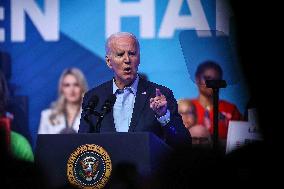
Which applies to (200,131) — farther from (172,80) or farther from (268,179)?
(268,179)

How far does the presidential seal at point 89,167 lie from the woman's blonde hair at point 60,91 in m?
2.14

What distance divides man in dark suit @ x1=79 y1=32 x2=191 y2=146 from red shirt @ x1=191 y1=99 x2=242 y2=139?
1039mm

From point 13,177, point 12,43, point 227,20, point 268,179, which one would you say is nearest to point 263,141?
point 268,179

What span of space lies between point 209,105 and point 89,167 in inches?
86.4

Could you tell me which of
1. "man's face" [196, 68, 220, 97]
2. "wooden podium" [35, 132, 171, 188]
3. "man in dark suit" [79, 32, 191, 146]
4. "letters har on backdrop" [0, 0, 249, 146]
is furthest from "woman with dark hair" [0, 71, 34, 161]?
"wooden podium" [35, 132, 171, 188]

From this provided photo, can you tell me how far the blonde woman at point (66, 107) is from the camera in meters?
4.81

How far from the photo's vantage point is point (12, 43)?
495 cm

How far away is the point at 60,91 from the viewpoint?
4.84 m

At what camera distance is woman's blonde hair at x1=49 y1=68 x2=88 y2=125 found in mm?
4809

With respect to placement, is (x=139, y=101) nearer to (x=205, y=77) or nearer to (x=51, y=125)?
(x=205, y=77)

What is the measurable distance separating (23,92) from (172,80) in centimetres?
125

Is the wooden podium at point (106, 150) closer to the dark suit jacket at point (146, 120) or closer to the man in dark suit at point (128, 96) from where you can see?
the dark suit jacket at point (146, 120)

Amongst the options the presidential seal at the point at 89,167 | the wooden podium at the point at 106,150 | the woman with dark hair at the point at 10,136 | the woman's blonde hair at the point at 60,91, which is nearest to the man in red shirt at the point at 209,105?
the woman's blonde hair at the point at 60,91

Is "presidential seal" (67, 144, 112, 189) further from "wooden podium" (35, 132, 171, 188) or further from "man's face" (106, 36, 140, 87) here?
"man's face" (106, 36, 140, 87)
